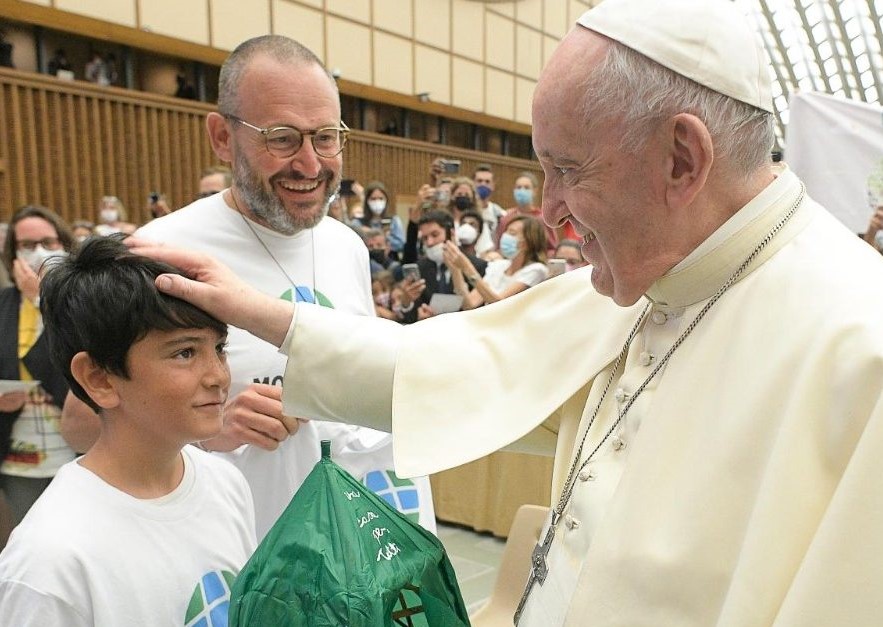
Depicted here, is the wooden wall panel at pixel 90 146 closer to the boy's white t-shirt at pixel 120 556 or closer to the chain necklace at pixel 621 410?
the boy's white t-shirt at pixel 120 556

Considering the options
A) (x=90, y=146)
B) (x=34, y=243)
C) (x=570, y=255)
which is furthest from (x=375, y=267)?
(x=90, y=146)

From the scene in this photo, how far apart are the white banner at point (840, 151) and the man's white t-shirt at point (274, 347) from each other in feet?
10.8

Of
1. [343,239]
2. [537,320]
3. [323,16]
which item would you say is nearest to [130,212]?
[323,16]

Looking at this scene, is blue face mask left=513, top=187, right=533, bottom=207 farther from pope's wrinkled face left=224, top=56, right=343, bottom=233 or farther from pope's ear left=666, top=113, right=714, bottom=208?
pope's ear left=666, top=113, right=714, bottom=208

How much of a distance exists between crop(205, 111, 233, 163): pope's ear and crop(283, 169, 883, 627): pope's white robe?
71 cm

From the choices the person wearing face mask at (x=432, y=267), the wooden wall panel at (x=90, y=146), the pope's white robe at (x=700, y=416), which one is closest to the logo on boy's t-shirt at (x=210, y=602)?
the pope's white robe at (x=700, y=416)

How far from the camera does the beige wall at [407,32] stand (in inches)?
342

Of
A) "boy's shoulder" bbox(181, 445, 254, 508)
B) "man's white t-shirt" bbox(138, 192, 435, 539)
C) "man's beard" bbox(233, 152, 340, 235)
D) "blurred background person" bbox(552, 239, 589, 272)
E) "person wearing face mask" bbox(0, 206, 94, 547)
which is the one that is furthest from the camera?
"blurred background person" bbox(552, 239, 589, 272)

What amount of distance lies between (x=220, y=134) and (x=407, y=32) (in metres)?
10.4

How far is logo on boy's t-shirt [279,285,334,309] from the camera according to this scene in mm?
1801

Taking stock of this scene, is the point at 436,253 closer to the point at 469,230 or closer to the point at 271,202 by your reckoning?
the point at 469,230

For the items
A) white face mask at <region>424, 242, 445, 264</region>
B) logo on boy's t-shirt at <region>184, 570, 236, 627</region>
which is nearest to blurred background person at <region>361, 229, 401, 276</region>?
white face mask at <region>424, 242, 445, 264</region>

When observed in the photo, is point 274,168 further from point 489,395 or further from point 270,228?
point 489,395

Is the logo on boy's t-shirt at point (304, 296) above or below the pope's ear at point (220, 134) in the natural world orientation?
below
